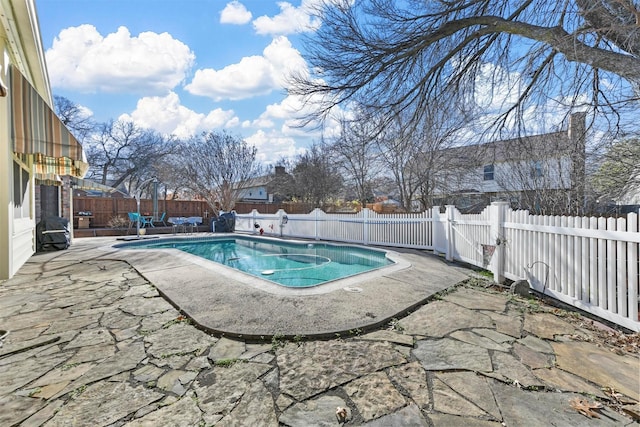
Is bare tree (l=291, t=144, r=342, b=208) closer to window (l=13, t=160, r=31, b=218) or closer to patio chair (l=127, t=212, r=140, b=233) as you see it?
patio chair (l=127, t=212, r=140, b=233)

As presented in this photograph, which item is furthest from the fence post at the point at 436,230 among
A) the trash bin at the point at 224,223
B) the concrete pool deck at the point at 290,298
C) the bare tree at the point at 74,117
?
the bare tree at the point at 74,117

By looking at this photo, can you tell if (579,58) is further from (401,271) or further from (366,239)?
(366,239)

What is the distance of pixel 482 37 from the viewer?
561cm

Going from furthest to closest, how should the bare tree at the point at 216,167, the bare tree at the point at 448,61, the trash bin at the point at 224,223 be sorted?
the bare tree at the point at 216,167, the trash bin at the point at 224,223, the bare tree at the point at 448,61

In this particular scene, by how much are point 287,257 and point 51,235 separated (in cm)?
670

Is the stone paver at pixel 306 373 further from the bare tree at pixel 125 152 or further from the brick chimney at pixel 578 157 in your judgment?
the bare tree at pixel 125 152

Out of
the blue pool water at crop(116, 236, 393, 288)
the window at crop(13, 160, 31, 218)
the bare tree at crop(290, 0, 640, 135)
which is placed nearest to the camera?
the bare tree at crop(290, 0, 640, 135)

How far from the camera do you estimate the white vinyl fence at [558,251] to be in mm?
2961

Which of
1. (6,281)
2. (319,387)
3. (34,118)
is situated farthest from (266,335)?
(34,118)

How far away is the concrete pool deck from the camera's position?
298cm

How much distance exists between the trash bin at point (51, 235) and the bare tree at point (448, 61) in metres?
8.05

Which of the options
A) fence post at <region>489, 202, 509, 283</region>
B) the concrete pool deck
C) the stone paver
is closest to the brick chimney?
fence post at <region>489, 202, 509, 283</region>

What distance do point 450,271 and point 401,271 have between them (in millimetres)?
1051

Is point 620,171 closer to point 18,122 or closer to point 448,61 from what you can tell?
point 448,61
